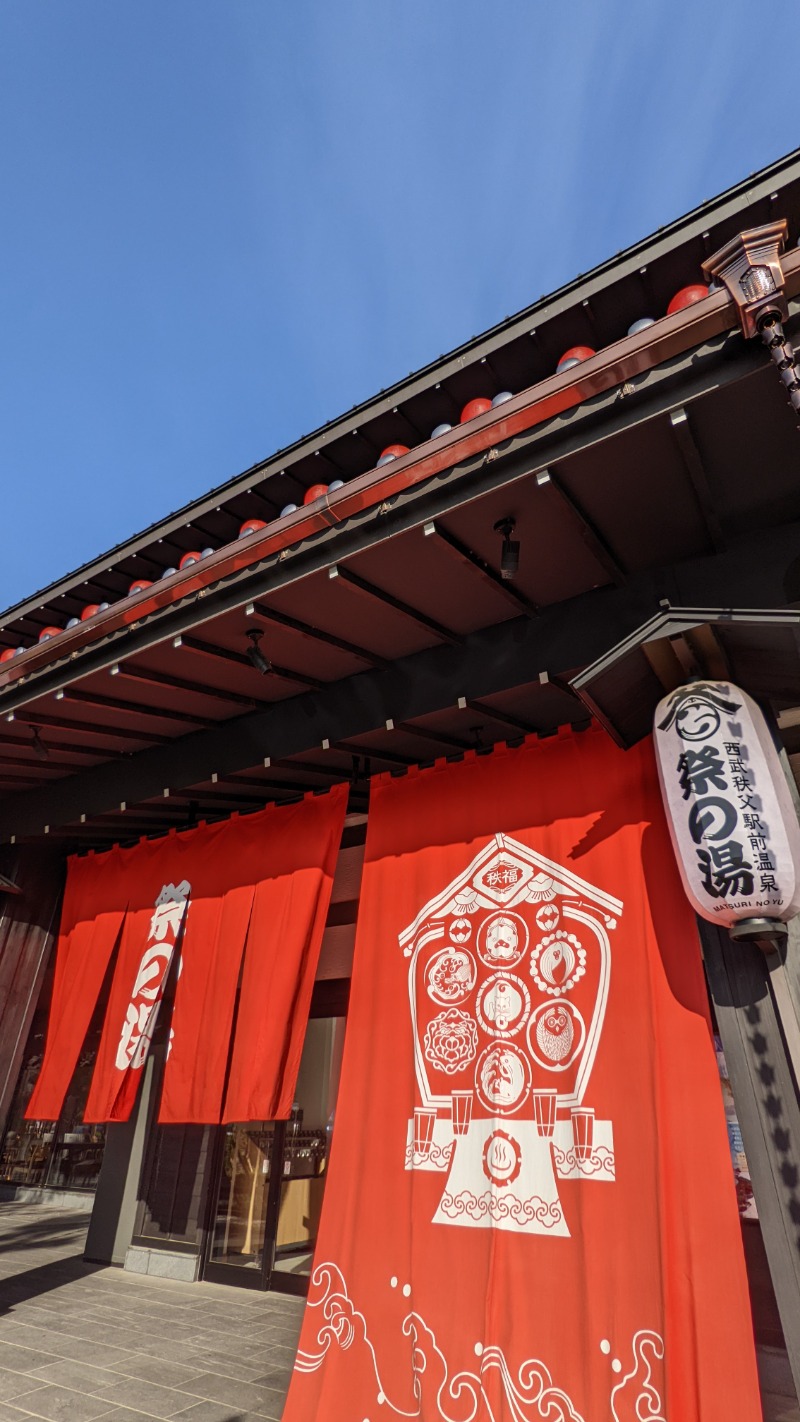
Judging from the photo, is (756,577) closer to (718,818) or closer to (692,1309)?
(718,818)

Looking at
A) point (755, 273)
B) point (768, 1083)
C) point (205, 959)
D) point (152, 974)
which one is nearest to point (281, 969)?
point (205, 959)

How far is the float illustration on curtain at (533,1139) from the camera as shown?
2.87m

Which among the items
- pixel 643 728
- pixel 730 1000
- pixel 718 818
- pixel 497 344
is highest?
pixel 497 344

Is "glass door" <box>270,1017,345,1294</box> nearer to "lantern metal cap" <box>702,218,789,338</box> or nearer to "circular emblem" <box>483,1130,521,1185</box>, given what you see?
"circular emblem" <box>483,1130,521,1185</box>

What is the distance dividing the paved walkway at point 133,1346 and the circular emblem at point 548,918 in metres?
3.30

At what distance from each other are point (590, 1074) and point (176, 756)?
Answer: 3.70m

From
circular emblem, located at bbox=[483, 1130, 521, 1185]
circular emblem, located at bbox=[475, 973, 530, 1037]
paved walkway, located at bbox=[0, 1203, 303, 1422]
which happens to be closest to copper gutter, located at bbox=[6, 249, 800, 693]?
circular emblem, located at bbox=[475, 973, 530, 1037]

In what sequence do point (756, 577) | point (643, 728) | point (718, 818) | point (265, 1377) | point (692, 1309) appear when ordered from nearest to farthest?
point (692, 1309), point (718, 818), point (756, 577), point (643, 728), point (265, 1377)

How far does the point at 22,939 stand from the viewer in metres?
6.80

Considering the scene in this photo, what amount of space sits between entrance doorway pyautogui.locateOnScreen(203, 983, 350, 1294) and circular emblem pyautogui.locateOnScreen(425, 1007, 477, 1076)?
3.17 meters

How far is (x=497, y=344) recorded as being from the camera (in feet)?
14.5

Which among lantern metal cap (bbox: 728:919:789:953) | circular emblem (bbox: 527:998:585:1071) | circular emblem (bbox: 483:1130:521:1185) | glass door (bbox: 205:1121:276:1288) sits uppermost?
lantern metal cap (bbox: 728:919:789:953)

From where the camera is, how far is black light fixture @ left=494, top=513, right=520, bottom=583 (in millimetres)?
3137

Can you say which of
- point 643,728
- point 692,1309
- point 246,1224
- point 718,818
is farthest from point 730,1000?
point 246,1224
